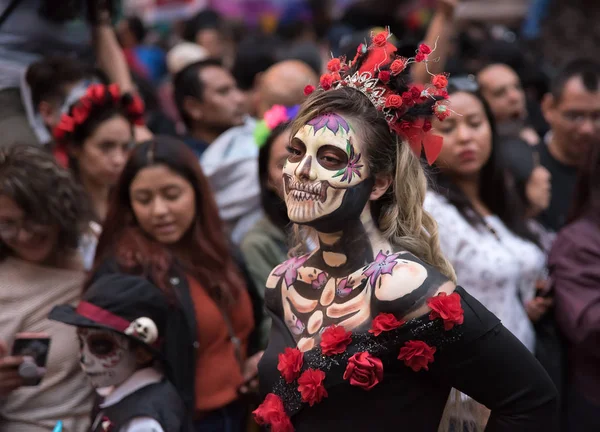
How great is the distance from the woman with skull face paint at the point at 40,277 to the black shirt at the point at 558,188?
2911mm

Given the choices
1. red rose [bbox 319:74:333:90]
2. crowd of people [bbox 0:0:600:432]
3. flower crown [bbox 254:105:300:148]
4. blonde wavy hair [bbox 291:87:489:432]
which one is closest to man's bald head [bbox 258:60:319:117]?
crowd of people [bbox 0:0:600:432]

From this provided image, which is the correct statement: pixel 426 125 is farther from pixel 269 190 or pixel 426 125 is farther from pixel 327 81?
pixel 269 190

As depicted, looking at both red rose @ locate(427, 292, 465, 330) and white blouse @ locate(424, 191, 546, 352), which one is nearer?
red rose @ locate(427, 292, 465, 330)

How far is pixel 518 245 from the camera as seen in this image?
420 cm

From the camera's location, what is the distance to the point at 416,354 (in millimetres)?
2430

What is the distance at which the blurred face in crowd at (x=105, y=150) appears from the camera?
4.52 m

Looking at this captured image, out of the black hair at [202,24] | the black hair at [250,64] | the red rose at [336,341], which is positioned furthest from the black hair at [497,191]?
the black hair at [202,24]

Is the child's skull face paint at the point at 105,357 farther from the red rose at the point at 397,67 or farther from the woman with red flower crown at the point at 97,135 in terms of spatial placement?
the red rose at the point at 397,67

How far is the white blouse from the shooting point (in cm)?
390

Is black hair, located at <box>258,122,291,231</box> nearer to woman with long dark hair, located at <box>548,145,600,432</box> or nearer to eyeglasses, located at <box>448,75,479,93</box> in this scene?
eyeglasses, located at <box>448,75,479,93</box>

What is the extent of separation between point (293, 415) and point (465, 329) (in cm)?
57

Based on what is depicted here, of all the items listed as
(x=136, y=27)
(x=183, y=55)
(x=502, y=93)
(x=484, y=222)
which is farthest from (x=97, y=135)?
(x=136, y=27)

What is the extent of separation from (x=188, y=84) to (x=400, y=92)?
3.16 meters

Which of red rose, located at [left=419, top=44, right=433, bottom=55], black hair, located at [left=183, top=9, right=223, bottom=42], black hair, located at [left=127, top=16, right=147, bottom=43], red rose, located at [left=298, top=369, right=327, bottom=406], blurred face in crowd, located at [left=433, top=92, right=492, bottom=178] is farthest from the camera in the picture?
black hair, located at [left=127, top=16, right=147, bottom=43]
